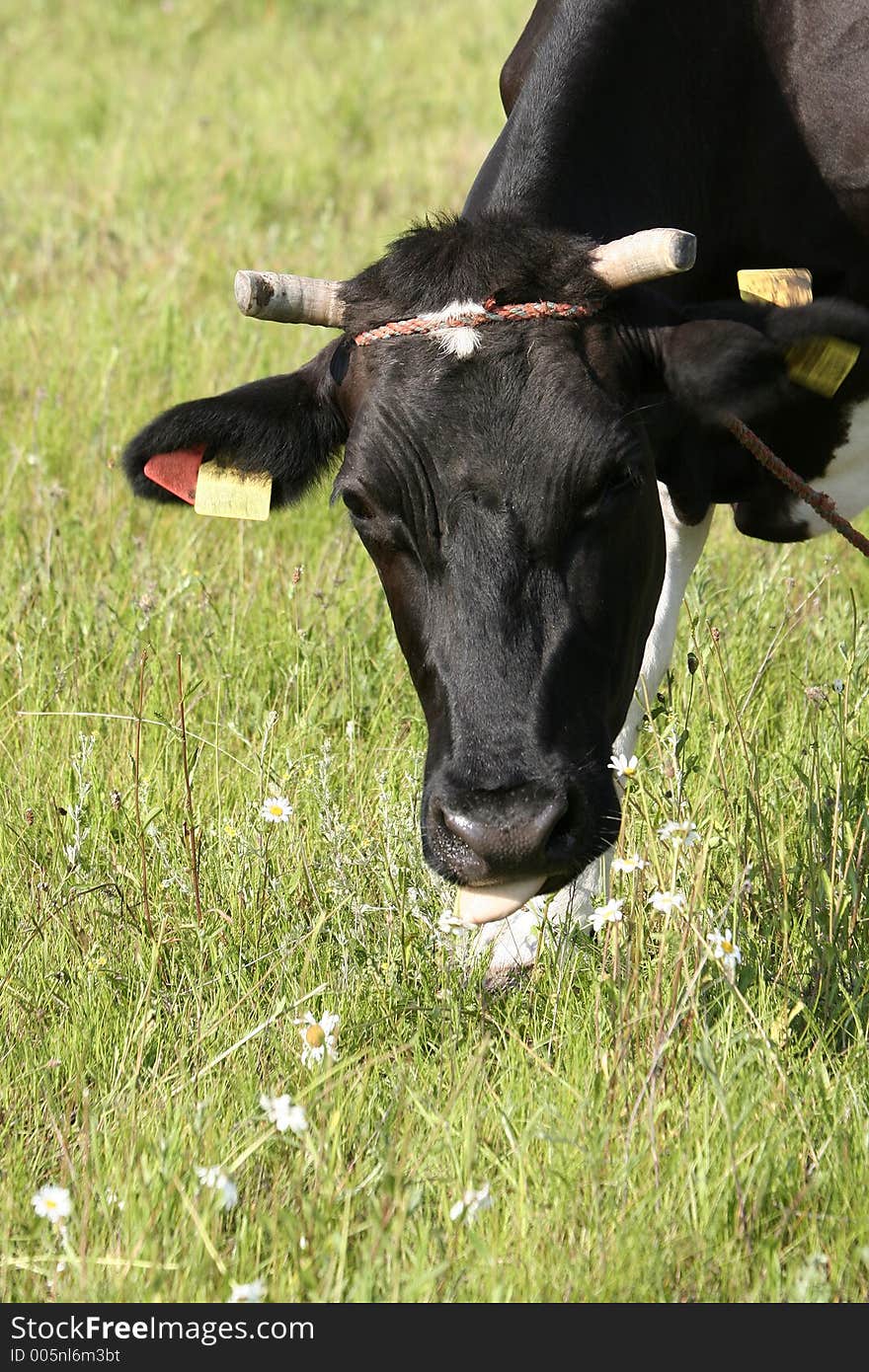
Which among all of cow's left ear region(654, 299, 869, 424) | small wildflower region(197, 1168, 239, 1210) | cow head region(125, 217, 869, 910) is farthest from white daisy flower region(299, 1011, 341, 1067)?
cow's left ear region(654, 299, 869, 424)

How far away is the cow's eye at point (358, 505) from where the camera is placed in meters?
3.32

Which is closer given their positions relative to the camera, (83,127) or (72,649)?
(72,649)

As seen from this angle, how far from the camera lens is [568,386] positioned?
3.19 m

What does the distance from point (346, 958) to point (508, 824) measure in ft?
2.32

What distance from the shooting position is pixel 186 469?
150 inches

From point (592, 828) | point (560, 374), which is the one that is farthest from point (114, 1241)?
point (560, 374)

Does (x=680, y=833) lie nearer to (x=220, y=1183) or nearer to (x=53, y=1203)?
(x=220, y=1183)

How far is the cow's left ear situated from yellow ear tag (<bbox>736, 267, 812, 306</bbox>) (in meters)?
0.11

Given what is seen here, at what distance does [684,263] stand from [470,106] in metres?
7.16

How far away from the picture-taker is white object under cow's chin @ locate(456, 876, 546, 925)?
3014mm

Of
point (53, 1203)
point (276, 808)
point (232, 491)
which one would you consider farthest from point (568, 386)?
point (53, 1203)

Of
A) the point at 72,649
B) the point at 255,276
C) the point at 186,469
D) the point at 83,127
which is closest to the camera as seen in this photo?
the point at 255,276

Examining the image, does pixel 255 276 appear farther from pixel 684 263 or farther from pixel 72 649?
pixel 72 649

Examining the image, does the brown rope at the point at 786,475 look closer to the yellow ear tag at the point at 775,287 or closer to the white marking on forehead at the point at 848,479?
the yellow ear tag at the point at 775,287
